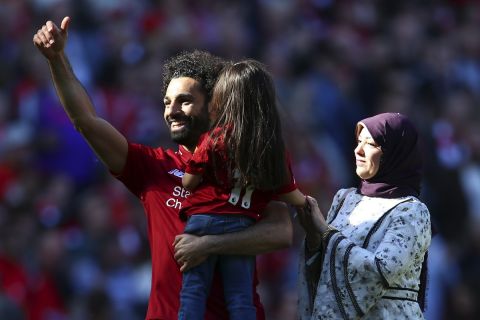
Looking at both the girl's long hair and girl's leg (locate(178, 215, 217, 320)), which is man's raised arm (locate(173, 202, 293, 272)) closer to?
girl's leg (locate(178, 215, 217, 320))

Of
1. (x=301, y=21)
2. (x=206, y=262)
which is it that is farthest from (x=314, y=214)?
(x=301, y=21)

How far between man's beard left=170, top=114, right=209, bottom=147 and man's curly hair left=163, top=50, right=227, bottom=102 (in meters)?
0.09

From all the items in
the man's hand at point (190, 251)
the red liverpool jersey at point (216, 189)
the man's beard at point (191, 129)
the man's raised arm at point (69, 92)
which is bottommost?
the man's hand at point (190, 251)

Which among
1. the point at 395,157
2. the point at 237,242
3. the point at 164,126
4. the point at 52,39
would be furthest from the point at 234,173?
the point at 164,126

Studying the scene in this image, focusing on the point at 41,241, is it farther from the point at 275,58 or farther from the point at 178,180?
the point at 178,180

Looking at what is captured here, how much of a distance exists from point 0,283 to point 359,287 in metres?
4.43

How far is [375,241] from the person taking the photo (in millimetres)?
5047

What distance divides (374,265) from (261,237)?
0.45 m

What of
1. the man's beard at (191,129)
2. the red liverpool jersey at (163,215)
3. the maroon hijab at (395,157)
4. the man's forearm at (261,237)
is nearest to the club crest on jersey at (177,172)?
the red liverpool jersey at (163,215)

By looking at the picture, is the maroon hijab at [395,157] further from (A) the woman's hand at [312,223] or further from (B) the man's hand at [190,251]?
(B) the man's hand at [190,251]

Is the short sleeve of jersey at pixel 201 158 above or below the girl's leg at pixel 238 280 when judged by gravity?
above

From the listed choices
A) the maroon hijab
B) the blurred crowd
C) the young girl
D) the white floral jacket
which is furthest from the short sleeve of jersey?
the blurred crowd

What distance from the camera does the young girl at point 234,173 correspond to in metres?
4.82

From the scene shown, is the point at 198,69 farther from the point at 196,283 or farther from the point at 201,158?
the point at 196,283
